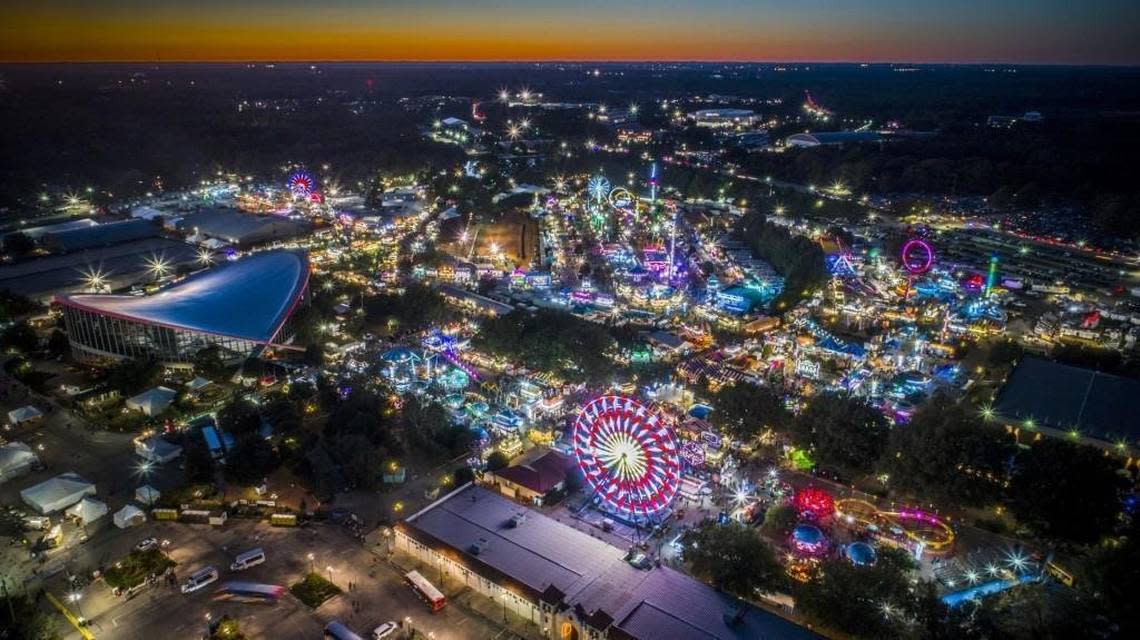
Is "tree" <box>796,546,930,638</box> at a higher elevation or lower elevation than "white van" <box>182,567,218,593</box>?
higher

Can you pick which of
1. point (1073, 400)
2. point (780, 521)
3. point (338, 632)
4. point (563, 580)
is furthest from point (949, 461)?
point (338, 632)

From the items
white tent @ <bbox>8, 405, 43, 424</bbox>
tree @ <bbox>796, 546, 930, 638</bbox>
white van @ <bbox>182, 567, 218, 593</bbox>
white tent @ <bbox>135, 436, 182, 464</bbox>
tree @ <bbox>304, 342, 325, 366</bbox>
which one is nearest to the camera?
tree @ <bbox>796, 546, 930, 638</bbox>

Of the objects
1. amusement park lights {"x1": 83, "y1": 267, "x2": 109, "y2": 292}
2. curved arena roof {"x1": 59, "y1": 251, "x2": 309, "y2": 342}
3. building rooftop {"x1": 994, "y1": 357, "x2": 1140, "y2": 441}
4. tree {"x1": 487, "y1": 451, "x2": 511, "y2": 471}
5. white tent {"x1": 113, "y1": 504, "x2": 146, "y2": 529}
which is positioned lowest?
white tent {"x1": 113, "y1": 504, "x2": 146, "y2": 529}

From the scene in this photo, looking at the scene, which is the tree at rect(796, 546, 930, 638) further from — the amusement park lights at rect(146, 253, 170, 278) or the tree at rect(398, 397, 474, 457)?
the amusement park lights at rect(146, 253, 170, 278)

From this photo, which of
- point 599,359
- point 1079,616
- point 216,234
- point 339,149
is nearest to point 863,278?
point 599,359

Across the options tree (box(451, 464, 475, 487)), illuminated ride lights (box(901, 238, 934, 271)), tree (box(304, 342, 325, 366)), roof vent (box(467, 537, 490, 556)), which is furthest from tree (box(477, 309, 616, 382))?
illuminated ride lights (box(901, 238, 934, 271))

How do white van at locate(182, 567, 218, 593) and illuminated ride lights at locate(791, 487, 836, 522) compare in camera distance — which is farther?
illuminated ride lights at locate(791, 487, 836, 522)

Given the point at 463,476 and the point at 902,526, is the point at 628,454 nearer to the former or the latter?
the point at 463,476
